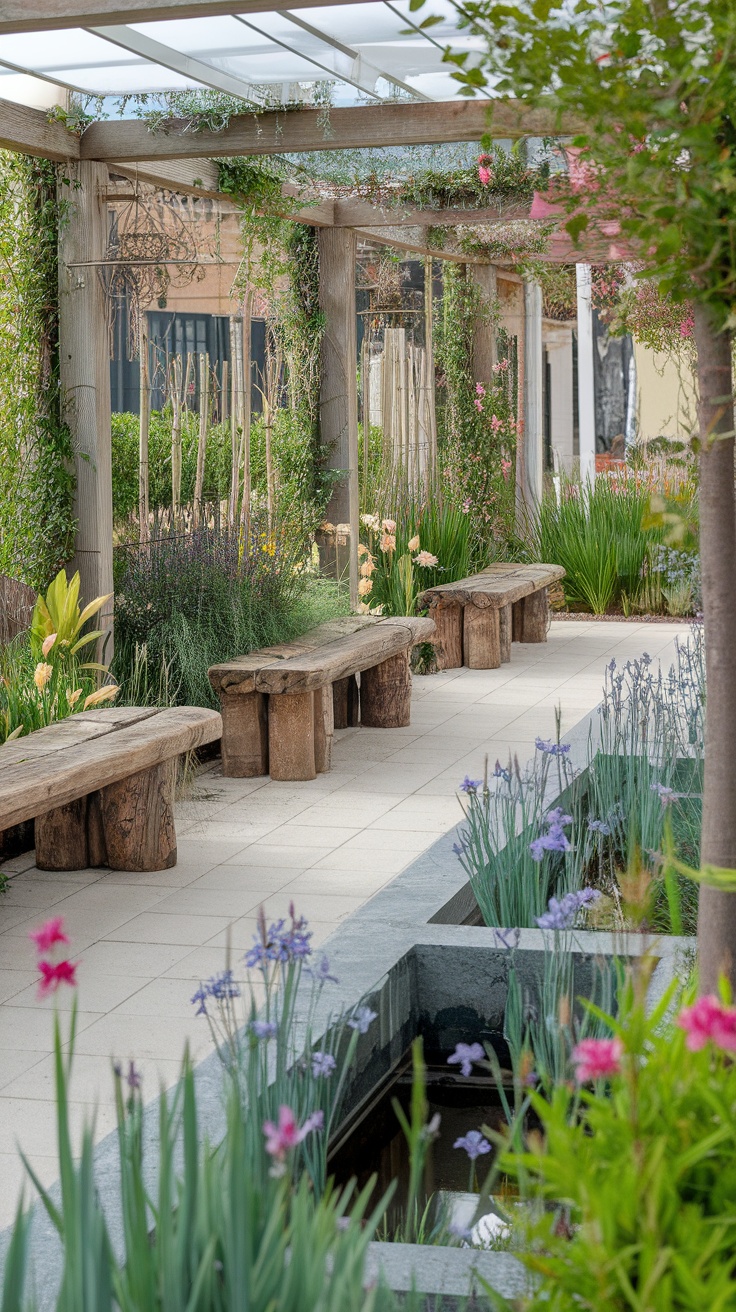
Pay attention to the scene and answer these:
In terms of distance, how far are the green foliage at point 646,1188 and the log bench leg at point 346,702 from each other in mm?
5818

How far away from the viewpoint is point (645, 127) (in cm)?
200

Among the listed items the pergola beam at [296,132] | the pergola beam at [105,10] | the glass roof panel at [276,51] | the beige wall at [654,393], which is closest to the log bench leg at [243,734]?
the pergola beam at [296,132]

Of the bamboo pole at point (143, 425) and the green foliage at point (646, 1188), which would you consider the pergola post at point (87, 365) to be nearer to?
the bamboo pole at point (143, 425)

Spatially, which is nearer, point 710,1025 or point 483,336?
point 710,1025

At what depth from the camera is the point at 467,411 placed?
11.1m

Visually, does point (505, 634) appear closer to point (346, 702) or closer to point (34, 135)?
point (346, 702)

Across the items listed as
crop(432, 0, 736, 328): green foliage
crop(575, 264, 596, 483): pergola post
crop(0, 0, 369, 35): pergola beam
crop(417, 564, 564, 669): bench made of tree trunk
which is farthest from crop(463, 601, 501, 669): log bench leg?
crop(432, 0, 736, 328): green foliage

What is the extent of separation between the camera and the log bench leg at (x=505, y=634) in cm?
942

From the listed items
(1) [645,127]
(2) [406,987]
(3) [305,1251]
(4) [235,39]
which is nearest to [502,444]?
(4) [235,39]

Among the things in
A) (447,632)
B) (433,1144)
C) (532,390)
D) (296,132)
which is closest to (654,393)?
(532,390)

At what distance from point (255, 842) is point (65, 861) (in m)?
0.67

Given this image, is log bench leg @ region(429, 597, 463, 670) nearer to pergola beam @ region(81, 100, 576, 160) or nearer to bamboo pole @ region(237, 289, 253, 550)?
bamboo pole @ region(237, 289, 253, 550)

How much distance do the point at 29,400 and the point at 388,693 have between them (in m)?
2.22

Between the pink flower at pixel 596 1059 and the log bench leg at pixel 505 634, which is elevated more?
the pink flower at pixel 596 1059
